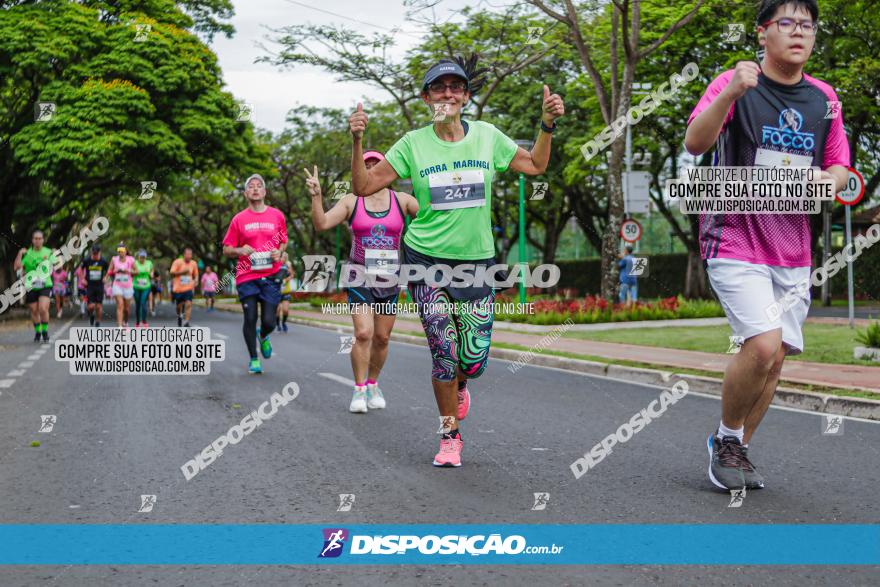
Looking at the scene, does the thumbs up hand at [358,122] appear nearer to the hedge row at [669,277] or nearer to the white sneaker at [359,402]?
the white sneaker at [359,402]

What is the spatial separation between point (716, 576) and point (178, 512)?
2.42m

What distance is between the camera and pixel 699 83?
31781 millimetres

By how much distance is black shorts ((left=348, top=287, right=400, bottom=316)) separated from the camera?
25.0ft

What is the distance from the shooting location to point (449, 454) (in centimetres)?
541

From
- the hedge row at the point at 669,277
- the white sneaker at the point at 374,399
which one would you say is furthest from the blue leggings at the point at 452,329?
the hedge row at the point at 669,277

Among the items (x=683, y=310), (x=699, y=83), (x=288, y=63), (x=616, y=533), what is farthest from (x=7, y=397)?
(x=699, y=83)

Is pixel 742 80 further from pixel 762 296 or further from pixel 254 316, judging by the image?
pixel 254 316

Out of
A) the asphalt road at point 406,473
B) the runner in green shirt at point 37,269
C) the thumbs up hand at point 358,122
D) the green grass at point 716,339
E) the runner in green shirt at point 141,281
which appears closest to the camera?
the asphalt road at point 406,473

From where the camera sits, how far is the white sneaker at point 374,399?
8.01 metres

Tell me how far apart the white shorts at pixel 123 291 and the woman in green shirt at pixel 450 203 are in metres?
14.6

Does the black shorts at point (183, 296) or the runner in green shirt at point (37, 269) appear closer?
the runner in green shirt at point (37, 269)

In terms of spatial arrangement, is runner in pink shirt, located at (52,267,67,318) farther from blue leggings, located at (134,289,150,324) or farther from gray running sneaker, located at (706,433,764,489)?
gray running sneaker, located at (706,433,764,489)

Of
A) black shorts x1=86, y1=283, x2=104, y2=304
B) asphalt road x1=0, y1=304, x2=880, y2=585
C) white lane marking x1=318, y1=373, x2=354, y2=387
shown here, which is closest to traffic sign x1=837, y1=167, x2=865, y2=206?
asphalt road x1=0, y1=304, x2=880, y2=585

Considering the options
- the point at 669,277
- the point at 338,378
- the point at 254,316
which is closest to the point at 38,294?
the point at 254,316
